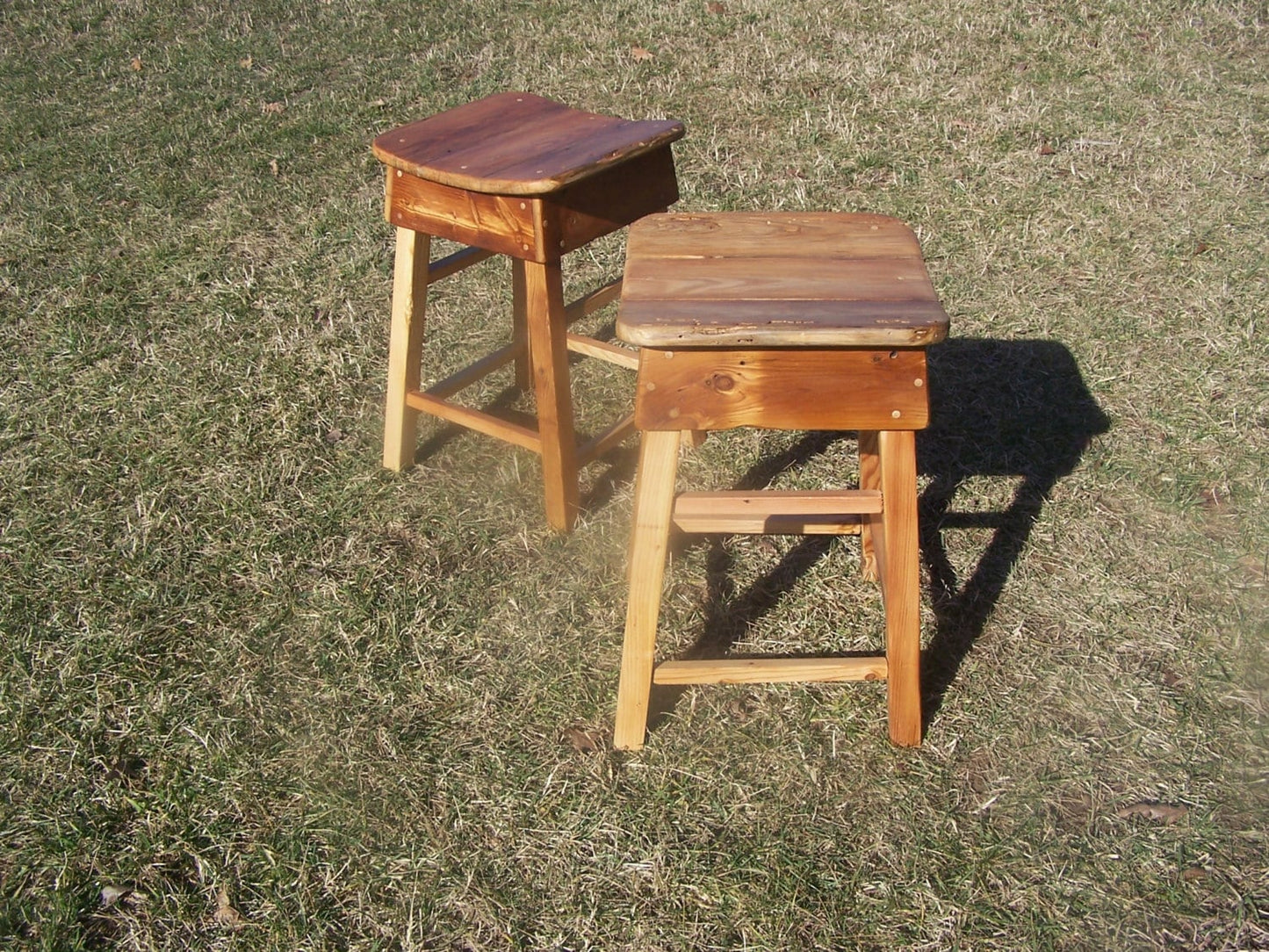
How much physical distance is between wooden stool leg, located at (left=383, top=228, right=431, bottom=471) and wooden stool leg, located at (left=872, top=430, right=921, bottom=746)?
1.40 m

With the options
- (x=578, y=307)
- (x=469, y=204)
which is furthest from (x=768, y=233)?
(x=578, y=307)

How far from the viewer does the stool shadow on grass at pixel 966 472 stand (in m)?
2.86

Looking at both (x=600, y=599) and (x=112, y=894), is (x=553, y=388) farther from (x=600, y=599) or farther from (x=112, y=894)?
(x=112, y=894)

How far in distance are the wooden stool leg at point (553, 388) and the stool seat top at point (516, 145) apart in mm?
221

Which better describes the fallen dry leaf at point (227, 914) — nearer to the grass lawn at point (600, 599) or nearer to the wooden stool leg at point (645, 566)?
the grass lawn at point (600, 599)

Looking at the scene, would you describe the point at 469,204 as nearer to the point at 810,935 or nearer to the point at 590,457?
the point at 590,457

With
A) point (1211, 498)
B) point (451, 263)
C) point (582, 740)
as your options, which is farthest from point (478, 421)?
point (1211, 498)

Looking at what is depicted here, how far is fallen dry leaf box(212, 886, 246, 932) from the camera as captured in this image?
2.22m

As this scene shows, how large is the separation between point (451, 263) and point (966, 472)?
1593 millimetres

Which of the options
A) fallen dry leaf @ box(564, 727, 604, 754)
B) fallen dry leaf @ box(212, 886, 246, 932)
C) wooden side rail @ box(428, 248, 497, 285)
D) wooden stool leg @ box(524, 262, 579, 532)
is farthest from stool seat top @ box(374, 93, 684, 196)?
fallen dry leaf @ box(212, 886, 246, 932)

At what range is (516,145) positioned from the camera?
2.85 meters

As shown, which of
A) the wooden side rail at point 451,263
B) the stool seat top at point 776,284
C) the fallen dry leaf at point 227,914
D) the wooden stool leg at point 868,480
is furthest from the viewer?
the wooden side rail at point 451,263

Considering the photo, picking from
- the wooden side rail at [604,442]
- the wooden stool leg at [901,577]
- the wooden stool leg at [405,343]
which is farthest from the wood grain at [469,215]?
the wooden stool leg at [901,577]

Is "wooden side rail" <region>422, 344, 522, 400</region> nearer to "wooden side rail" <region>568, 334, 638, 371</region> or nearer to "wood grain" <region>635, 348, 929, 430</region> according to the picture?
"wooden side rail" <region>568, 334, 638, 371</region>
